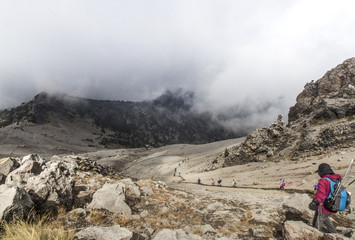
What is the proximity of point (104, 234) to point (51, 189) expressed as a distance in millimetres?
3975

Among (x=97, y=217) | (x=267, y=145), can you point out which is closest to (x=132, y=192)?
(x=97, y=217)

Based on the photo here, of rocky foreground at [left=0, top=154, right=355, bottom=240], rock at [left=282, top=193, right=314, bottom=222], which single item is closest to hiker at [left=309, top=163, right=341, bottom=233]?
rocky foreground at [left=0, top=154, right=355, bottom=240]

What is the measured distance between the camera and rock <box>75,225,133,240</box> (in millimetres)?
5412

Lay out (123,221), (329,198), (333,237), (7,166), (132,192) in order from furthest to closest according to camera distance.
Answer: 1. (132,192)
2. (7,166)
3. (123,221)
4. (329,198)
5. (333,237)

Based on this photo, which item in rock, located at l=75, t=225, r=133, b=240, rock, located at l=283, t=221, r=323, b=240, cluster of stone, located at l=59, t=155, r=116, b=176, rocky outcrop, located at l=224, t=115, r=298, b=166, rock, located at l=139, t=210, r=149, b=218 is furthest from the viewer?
rocky outcrop, located at l=224, t=115, r=298, b=166

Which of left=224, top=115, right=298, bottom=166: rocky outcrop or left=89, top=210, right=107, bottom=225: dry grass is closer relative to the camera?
left=89, top=210, right=107, bottom=225: dry grass

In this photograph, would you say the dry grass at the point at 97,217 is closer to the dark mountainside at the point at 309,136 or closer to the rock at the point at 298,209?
the rock at the point at 298,209

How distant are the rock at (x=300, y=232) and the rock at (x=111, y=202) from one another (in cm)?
625

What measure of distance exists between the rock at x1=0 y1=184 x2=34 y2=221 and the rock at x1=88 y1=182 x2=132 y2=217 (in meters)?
2.50

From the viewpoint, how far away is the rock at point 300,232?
5725 millimetres

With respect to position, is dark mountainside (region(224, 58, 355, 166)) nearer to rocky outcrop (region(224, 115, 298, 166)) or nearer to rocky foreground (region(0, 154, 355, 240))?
rocky outcrop (region(224, 115, 298, 166))

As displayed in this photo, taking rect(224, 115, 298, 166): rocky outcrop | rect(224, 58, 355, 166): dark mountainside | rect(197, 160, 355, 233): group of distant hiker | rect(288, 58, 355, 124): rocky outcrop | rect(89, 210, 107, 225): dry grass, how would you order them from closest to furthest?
rect(197, 160, 355, 233): group of distant hiker → rect(89, 210, 107, 225): dry grass → rect(224, 58, 355, 166): dark mountainside → rect(288, 58, 355, 124): rocky outcrop → rect(224, 115, 298, 166): rocky outcrop

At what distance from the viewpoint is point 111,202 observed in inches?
335

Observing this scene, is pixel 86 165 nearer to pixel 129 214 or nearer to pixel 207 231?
pixel 129 214
